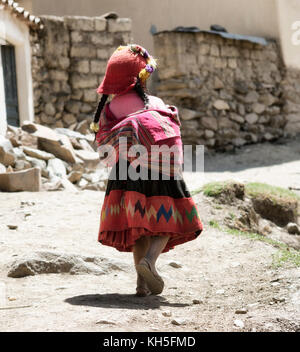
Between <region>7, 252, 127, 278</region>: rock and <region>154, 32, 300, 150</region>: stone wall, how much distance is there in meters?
7.50

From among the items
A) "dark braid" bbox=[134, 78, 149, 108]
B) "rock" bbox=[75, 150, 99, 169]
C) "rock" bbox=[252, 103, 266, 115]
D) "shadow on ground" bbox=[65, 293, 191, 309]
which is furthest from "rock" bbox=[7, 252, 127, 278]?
"rock" bbox=[252, 103, 266, 115]

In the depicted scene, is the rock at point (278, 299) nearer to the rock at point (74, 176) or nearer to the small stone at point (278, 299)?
the small stone at point (278, 299)

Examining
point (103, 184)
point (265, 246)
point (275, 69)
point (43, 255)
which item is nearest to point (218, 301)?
point (43, 255)

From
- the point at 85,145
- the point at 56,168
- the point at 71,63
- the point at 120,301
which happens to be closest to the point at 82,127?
the point at 85,145

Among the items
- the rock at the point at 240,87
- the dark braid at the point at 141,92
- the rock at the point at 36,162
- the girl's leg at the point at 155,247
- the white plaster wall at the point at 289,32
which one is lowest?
the rock at the point at 36,162

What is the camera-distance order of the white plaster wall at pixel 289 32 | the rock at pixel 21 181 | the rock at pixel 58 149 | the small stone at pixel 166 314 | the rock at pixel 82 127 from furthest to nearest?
the white plaster wall at pixel 289 32
the rock at pixel 82 127
the rock at pixel 58 149
the rock at pixel 21 181
the small stone at pixel 166 314

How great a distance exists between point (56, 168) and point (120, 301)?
4.65 meters

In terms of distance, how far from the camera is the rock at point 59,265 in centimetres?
380

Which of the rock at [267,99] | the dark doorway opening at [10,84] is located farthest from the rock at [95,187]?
the rock at [267,99]

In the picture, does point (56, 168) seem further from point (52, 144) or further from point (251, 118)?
point (251, 118)

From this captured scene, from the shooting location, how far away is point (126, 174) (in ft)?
11.0

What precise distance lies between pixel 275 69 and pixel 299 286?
1046 centimetres

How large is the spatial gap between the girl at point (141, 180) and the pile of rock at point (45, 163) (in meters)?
3.37

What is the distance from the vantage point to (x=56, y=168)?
7723 millimetres
